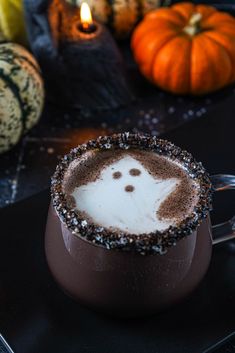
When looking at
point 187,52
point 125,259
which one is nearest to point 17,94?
point 187,52

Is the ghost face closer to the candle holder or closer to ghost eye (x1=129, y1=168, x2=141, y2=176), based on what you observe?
ghost eye (x1=129, y1=168, x2=141, y2=176)

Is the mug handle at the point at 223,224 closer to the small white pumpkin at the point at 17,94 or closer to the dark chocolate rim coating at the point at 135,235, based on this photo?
the dark chocolate rim coating at the point at 135,235

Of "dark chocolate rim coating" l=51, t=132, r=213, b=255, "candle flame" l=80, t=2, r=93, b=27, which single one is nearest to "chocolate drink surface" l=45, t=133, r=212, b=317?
"dark chocolate rim coating" l=51, t=132, r=213, b=255

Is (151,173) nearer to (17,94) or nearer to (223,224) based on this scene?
(223,224)

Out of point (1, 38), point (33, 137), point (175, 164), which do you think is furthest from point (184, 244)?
point (1, 38)

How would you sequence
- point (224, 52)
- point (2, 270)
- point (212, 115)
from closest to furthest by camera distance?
1. point (2, 270)
2. point (212, 115)
3. point (224, 52)

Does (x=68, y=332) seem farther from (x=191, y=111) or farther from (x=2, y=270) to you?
(x=191, y=111)
